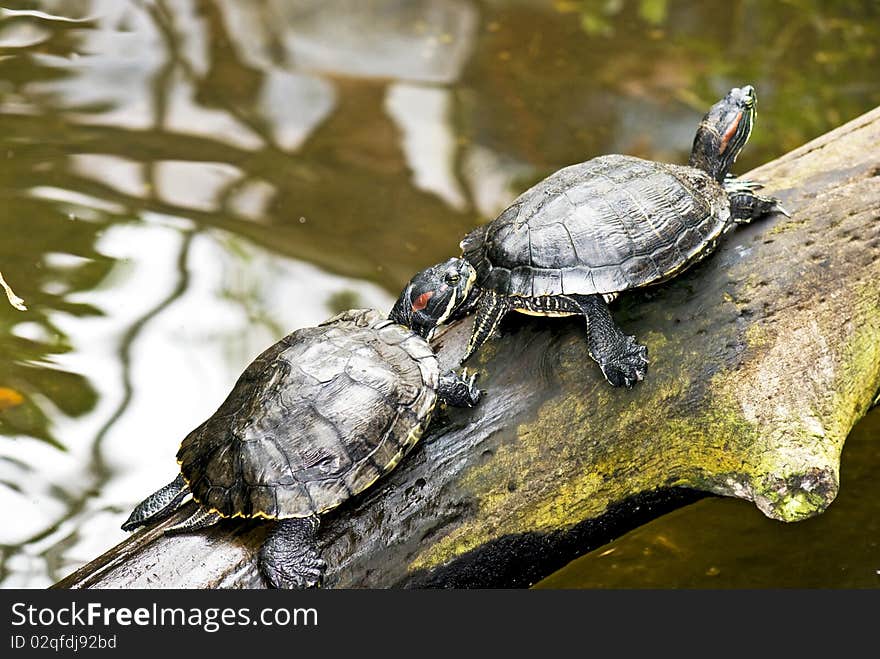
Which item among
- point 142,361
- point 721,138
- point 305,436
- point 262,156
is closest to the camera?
point 305,436

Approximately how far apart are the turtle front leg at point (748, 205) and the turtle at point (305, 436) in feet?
3.63

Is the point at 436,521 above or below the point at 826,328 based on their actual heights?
below

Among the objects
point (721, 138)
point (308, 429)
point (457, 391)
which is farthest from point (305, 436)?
point (721, 138)

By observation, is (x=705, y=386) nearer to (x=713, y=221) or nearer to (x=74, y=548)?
(x=713, y=221)

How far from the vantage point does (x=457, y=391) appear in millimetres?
3076

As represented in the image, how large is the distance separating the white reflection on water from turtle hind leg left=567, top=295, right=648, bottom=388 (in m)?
1.95

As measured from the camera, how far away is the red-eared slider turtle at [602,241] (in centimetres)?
A: 309

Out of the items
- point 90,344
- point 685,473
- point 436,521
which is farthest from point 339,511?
point 90,344

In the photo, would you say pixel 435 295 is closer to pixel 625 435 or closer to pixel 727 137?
pixel 625 435

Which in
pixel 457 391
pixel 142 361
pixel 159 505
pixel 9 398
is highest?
pixel 457 391

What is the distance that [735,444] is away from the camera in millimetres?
3014

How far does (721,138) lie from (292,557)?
7.22 feet

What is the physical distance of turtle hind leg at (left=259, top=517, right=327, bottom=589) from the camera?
9.10 ft

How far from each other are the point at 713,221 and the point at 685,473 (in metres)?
0.84
